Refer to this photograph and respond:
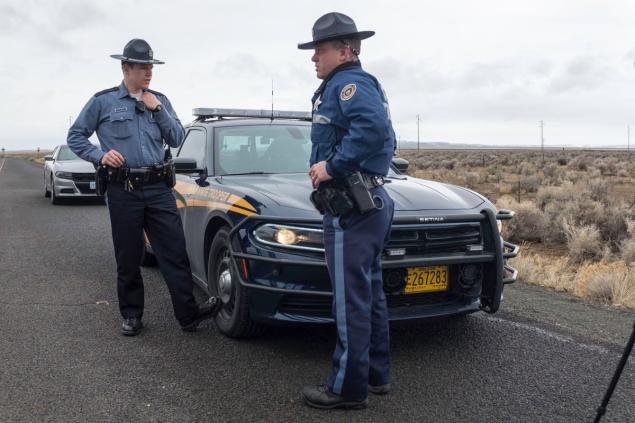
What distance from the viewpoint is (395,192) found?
4652 millimetres

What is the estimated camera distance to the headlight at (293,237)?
409cm

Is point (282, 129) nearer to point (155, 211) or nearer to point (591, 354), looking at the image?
point (155, 211)

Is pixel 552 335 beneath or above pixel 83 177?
beneath

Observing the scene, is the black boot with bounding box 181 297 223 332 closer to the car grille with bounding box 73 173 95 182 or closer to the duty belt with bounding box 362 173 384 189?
the duty belt with bounding box 362 173 384 189

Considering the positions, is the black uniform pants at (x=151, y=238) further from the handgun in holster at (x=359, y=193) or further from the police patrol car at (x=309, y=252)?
the handgun in holster at (x=359, y=193)

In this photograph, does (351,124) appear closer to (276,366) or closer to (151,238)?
(276,366)

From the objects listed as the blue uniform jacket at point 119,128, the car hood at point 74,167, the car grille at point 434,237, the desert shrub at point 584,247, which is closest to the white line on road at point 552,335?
the car grille at point 434,237

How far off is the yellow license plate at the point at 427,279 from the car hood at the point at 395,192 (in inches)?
16.1

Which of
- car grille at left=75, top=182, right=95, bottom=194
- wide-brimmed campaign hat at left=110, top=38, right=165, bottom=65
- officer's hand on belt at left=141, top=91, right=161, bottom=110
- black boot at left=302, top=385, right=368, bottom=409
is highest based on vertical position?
wide-brimmed campaign hat at left=110, top=38, right=165, bottom=65

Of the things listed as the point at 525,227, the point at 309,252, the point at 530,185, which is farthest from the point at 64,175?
the point at 530,185

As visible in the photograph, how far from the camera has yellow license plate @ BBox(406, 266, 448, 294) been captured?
13.9 ft

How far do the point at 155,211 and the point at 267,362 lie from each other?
1459 mm

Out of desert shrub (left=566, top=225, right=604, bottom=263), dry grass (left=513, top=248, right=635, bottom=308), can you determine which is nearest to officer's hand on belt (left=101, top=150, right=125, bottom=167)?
dry grass (left=513, top=248, right=635, bottom=308)

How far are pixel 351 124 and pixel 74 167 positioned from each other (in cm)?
1320
